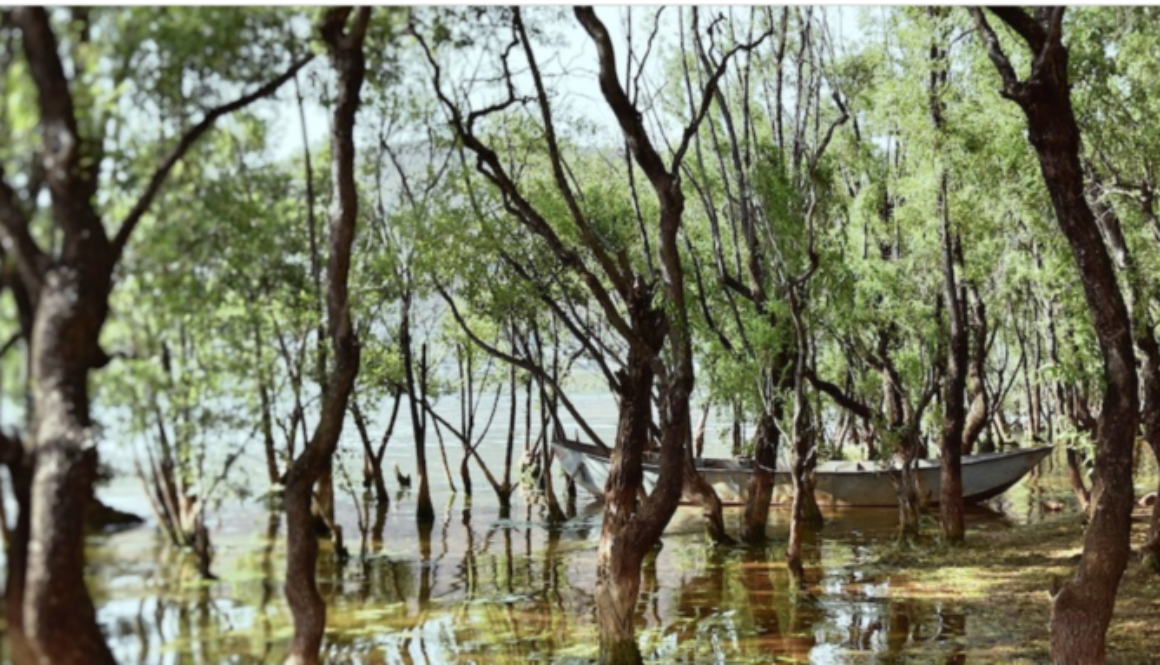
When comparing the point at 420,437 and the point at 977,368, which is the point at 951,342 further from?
the point at 420,437

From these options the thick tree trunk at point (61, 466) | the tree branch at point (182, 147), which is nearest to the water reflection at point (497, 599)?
the thick tree trunk at point (61, 466)

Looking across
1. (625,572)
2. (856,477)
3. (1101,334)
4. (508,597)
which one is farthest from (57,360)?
(856,477)

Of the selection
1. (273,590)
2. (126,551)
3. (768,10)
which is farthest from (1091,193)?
(126,551)

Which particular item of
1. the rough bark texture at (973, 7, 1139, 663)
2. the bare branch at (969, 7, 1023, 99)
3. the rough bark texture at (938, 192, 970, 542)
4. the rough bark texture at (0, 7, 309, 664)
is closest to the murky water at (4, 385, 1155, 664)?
the rough bark texture at (0, 7, 309, 664)

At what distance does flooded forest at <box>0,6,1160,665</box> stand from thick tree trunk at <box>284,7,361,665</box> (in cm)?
1

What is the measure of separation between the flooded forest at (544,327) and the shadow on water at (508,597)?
25mm

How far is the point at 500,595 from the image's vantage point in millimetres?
7898

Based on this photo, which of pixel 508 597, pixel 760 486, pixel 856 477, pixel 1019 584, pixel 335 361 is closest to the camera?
pixel 335 361

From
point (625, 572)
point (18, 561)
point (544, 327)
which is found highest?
point (544, 327)

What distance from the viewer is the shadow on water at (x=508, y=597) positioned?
3.78m

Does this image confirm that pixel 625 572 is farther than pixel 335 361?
Yes

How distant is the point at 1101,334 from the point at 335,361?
10.3 feet

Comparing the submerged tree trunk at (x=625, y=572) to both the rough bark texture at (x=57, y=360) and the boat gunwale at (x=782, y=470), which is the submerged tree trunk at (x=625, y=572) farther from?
the boat gunwale at (x=782, y=470)

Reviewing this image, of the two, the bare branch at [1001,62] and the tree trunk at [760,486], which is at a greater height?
the bare branch at [1001,62]
